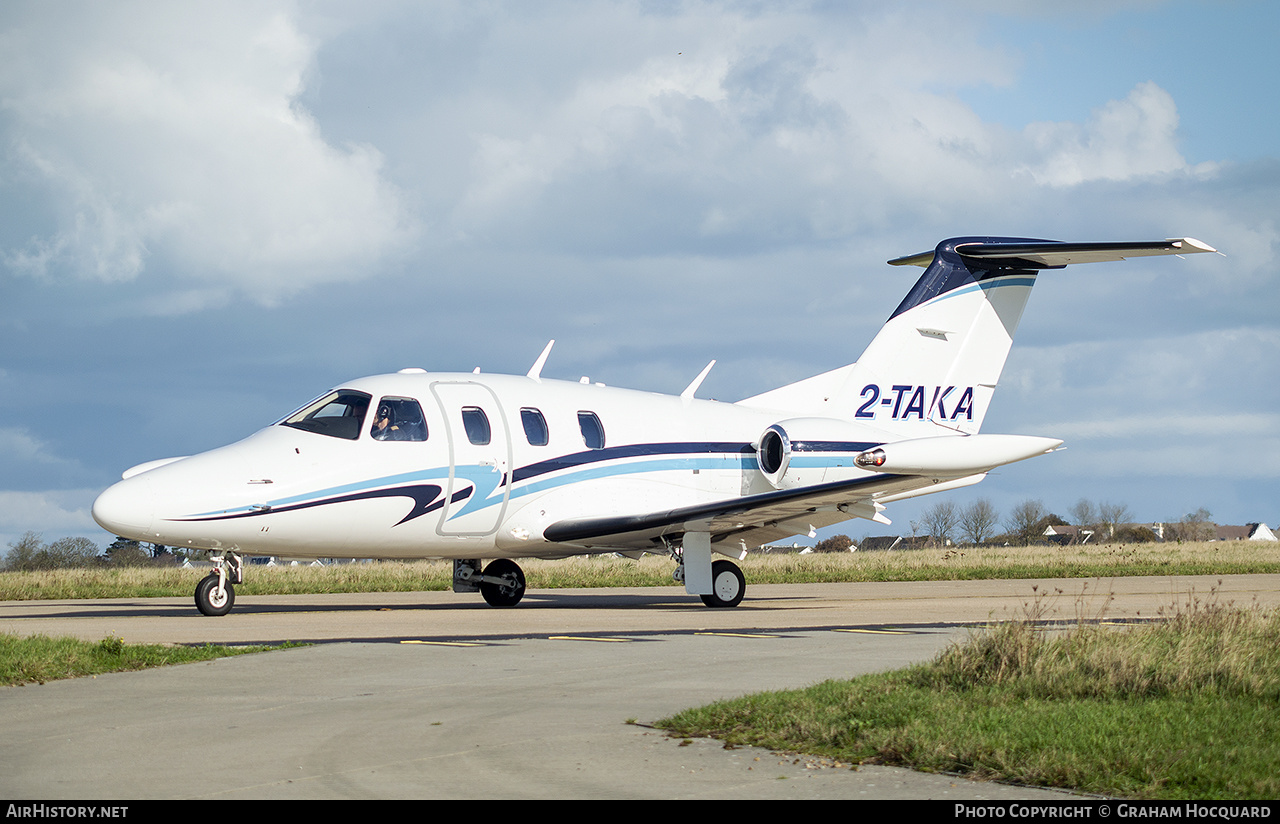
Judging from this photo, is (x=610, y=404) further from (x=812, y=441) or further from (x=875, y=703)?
(x=875, y=703)

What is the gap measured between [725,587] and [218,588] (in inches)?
306

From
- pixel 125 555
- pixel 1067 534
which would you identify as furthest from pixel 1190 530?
pixel 125 555

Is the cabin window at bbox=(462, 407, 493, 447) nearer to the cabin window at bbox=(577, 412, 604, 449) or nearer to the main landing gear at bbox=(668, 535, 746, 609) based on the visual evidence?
the cabin window at bbox=(577, 412, 604, 449)

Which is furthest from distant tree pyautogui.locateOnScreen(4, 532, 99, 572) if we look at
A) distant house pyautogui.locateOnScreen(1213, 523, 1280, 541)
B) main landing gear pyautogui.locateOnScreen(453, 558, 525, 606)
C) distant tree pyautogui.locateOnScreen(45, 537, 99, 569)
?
distant house pyautogui.locateOnScreen(1213, 523, 1280, 541)

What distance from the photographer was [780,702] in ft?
26.2

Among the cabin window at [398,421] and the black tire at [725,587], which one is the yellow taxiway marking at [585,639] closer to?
the cabin window at [398,421]

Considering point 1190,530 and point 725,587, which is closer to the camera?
point 725,587

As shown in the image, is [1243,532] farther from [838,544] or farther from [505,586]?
[505,586]

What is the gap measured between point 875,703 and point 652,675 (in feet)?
9.26

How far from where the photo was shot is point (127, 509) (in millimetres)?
15453

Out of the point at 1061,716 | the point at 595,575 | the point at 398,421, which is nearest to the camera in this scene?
the point at 1061,716

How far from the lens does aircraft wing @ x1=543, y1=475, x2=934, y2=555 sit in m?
18.3
